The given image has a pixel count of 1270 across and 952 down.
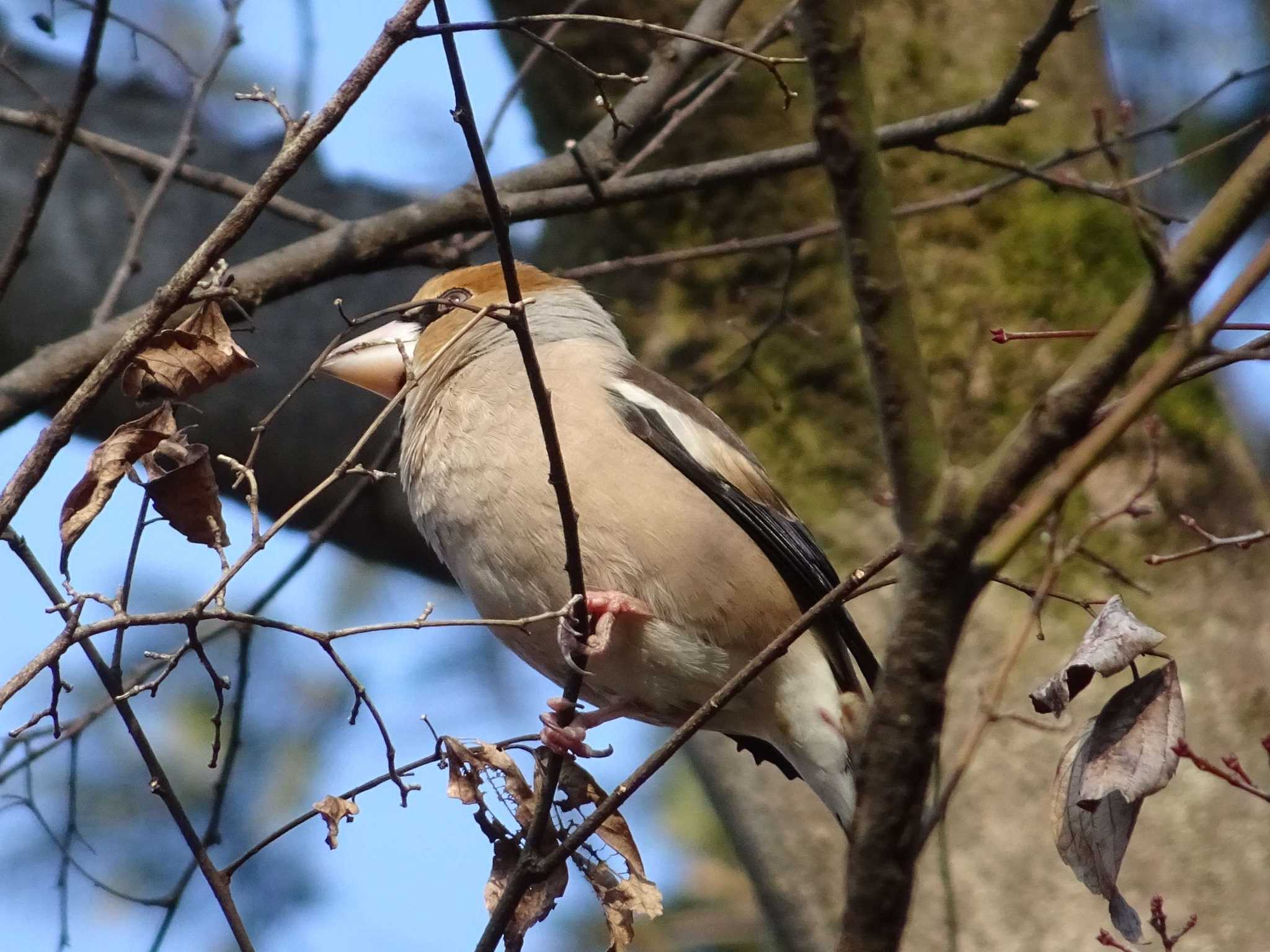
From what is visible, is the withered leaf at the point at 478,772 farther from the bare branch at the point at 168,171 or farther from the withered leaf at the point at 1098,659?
the bare branch at the point at 168,171

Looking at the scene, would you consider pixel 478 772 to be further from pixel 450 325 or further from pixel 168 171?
pixel 168 171

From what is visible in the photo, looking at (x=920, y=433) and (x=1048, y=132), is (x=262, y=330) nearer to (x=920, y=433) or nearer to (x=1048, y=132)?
(x=1048, y=132)

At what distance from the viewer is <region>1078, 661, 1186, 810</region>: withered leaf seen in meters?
2.03

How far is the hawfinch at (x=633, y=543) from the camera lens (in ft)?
10.4

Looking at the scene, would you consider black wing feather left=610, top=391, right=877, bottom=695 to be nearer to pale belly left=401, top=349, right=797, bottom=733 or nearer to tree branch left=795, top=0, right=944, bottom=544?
pale belly left=401, top=349, right=797, bottom=733

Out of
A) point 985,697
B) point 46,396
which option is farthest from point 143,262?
point 985,697

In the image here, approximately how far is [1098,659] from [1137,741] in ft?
0.57

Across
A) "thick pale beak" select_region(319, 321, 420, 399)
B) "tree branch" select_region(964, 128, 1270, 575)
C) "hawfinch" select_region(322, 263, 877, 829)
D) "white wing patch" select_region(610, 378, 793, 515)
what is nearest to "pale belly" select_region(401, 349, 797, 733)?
"hawfinch" select_region(322, 263, 877, 829)

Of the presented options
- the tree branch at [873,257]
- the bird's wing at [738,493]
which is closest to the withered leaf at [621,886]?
the bird's wing at [738,493]

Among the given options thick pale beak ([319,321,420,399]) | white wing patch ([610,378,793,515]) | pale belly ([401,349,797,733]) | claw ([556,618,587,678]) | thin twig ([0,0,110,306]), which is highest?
thick pale beak ([319,321,420,399])

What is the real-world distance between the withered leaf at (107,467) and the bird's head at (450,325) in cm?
163

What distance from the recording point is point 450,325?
4098 millimetres

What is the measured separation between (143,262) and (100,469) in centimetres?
350

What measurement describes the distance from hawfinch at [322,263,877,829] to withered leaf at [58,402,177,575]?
31.8 inches
